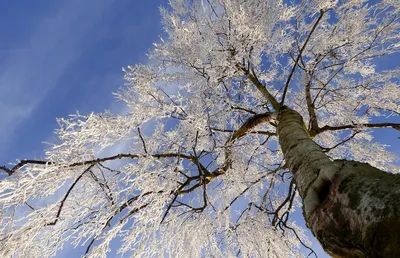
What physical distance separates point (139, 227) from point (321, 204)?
2533mm

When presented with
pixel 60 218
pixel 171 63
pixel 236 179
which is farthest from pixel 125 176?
pixel 171 63

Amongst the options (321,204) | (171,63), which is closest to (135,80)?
(171,63)

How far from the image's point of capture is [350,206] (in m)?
1.44

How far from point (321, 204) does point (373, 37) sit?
403cm

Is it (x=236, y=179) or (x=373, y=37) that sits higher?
(x=373, y=37)

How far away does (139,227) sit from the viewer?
147 inches

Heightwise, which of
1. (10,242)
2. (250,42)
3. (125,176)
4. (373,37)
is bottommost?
(10,242)

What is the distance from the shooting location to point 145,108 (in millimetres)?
4191

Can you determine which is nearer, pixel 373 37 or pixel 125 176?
pixel 125 176

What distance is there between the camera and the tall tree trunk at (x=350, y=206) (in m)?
1.20

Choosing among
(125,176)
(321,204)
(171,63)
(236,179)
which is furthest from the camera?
(171,63)

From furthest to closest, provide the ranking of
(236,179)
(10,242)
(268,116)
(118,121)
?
1. (236,179)
2. (268,116)
3. (118,121)
4. (10,242)

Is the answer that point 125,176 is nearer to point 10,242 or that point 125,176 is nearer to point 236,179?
point 10,242

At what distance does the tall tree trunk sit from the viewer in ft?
3.93
